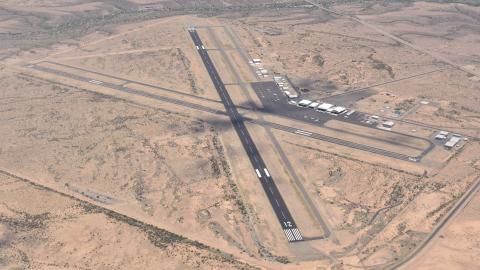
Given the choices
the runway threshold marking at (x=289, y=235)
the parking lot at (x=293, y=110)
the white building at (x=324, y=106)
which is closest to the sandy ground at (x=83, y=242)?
the runway threshold marking at (x=289, y=235)

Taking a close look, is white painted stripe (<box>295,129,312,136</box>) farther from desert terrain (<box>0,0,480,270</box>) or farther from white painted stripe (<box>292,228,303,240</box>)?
white painted stripe (<box>292,228,303,240</box>)

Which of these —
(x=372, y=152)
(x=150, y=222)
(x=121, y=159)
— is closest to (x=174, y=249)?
(x=150, y=222)

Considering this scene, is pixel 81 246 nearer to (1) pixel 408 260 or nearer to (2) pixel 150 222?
(2) pixel 150 222

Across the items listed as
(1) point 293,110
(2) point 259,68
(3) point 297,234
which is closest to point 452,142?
(1) point 293,110

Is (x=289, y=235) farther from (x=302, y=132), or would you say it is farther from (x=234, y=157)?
(x=302, y=132)

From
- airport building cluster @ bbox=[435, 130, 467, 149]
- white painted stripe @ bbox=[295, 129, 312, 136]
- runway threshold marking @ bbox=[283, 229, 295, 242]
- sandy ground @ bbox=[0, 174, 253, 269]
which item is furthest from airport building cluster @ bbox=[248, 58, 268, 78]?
sandy ground @ bbox=[0, 174, 253, 269]

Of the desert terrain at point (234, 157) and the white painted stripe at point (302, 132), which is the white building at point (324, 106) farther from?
the white painted stripe at point (302, 132)
